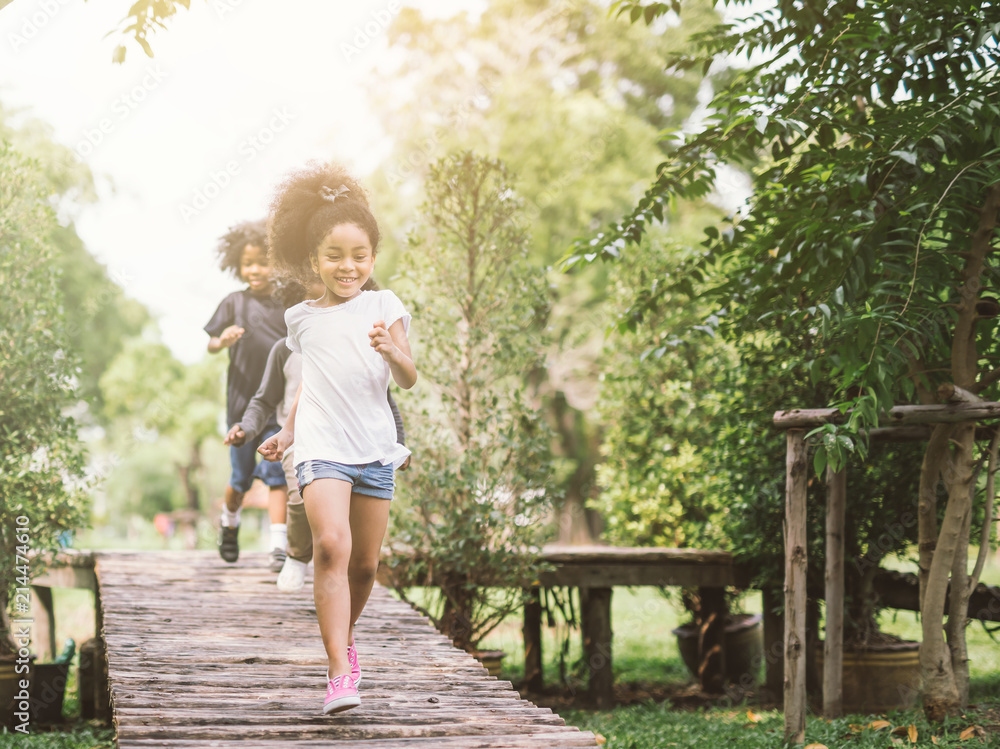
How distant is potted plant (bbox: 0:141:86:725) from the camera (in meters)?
6.34

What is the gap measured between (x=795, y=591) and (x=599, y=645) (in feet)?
8.91

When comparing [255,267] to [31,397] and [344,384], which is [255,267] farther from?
[344,384]

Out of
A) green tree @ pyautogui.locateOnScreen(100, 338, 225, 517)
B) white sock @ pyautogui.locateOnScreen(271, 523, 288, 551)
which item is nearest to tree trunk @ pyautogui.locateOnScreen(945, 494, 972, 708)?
white sock @ pyautogui.locateOnScreen(271, 523, 288, 551)

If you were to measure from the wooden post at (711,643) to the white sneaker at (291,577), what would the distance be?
4127 millimetres

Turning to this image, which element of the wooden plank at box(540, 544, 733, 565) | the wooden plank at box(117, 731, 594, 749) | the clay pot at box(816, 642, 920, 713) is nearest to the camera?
the wooden plank at box(117, 731, 594, 749)

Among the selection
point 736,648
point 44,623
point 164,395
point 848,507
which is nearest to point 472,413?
point 848,507

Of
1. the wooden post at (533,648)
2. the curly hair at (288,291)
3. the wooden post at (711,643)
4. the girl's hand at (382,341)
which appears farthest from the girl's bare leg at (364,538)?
the wooden post at (711,643)

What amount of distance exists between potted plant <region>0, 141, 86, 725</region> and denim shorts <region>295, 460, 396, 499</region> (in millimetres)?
3951

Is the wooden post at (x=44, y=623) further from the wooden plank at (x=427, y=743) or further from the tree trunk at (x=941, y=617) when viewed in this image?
the tree trunk at (x=941, y=617)

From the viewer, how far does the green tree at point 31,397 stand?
251 inches

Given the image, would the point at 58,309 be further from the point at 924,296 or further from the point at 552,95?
the point at 552,95

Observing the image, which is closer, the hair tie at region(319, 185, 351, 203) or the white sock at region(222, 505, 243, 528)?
the hair tie at region(319, 185, 351, 203)

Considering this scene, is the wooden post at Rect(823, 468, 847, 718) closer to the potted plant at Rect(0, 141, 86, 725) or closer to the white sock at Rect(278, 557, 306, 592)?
the white sock at Rect(278, 557, 306, 592)

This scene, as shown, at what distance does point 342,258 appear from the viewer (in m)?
3.38
